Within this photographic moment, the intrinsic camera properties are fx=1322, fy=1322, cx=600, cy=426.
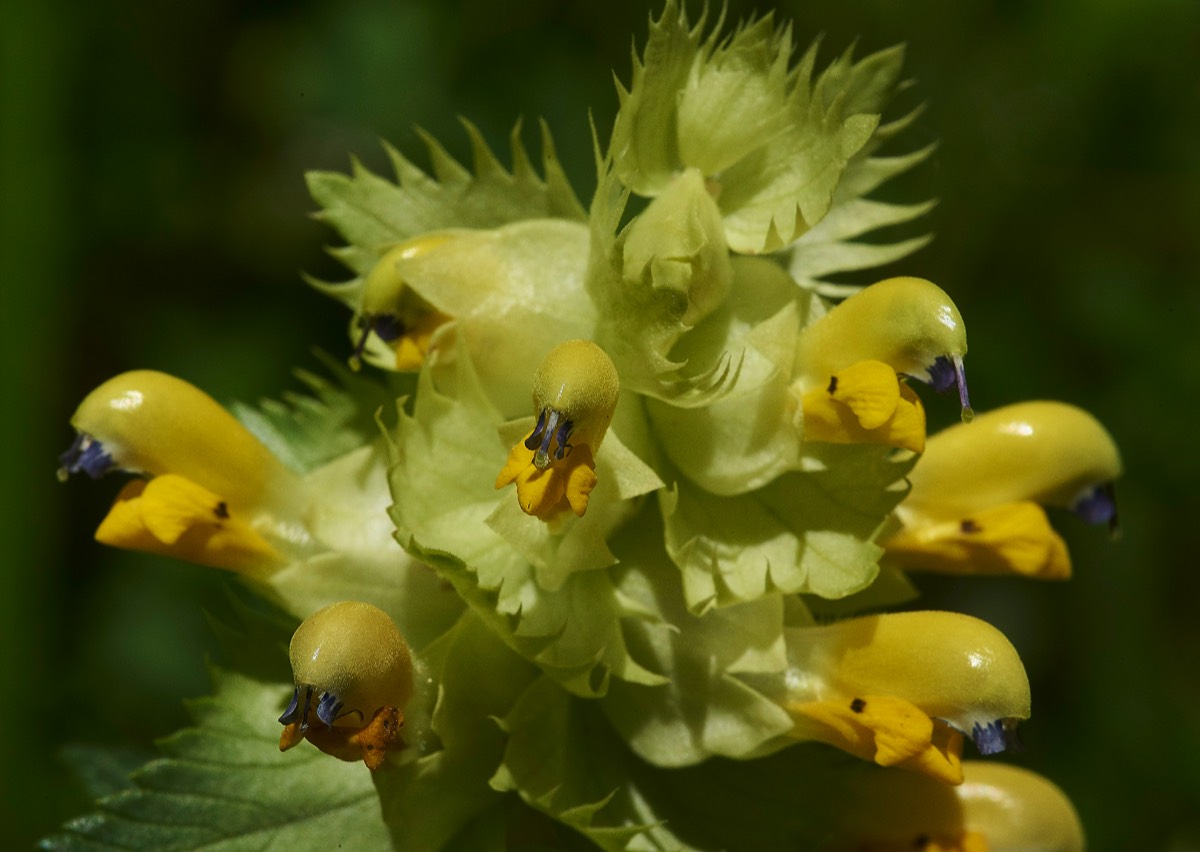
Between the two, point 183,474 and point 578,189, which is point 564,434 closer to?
point 183,474

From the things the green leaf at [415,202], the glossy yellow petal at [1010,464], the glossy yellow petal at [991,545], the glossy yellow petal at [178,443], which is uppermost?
the green leaf at [415,202]

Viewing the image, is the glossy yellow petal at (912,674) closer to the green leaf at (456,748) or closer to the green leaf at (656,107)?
the green leaf at (456,748)

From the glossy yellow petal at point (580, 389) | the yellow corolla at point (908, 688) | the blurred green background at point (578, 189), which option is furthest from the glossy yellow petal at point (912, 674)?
the blurred green background at point (578, 189)

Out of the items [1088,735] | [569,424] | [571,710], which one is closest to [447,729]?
[571,710]

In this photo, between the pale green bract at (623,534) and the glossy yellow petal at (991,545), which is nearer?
the pale green bract at (623,534)

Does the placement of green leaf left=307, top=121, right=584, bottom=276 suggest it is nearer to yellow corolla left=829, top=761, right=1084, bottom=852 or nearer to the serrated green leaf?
the serrated green leaf

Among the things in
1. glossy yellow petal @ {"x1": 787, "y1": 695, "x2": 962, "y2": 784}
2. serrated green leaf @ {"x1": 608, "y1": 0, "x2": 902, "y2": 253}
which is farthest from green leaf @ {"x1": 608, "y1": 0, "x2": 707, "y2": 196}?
glossy yellow petal @ {"x1": 787, "y1": 695, "x2": 962, "y2": 784}

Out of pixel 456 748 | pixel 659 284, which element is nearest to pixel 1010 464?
pixel 659 284
